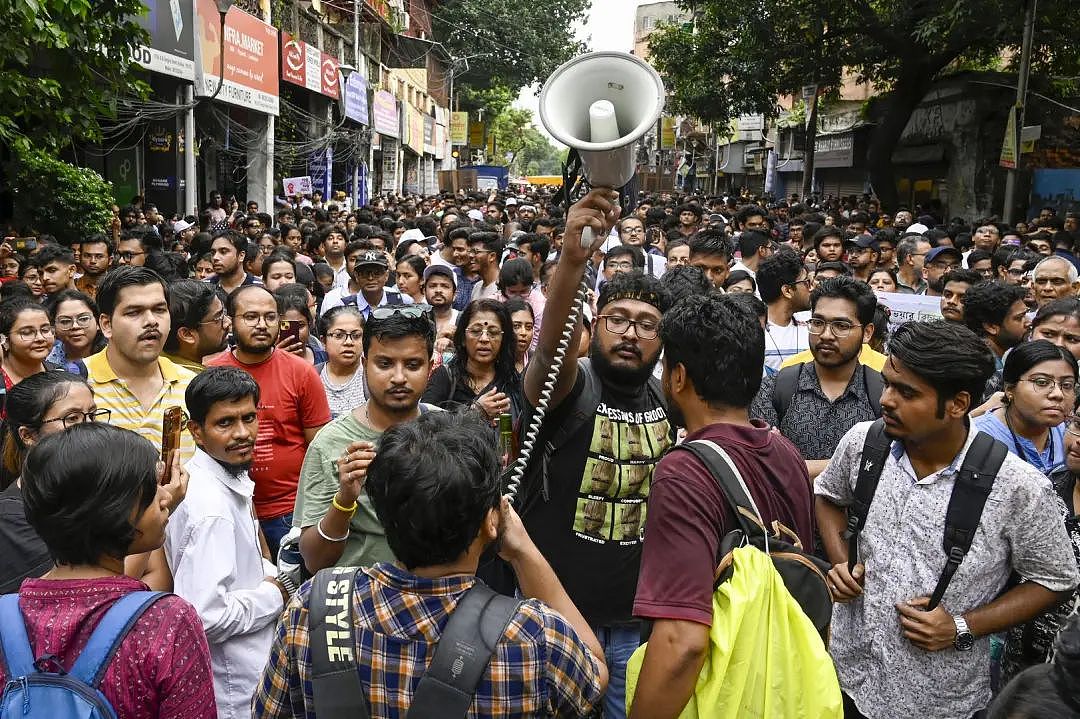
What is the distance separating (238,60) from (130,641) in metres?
17.8

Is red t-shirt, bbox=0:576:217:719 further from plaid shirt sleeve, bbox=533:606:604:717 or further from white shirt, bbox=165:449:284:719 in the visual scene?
plaid shirt sleeve, bbox=533:606:604:717

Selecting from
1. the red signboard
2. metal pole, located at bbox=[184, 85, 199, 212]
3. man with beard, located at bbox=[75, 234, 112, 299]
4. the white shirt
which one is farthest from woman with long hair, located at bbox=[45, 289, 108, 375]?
the red signboard

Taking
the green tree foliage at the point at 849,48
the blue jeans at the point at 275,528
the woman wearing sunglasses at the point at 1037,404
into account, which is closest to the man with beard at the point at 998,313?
the woman wearing sunglasses at the point at 1037,404

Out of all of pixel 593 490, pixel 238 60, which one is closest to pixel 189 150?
pixel 238 60

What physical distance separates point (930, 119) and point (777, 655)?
24518mm

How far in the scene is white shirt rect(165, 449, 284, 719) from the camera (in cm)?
278

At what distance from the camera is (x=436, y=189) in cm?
5206

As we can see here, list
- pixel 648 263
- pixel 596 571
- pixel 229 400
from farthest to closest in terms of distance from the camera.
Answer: pixel 648 263
pixel 229 400
pixel 596 571

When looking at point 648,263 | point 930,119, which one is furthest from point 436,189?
point 648,263

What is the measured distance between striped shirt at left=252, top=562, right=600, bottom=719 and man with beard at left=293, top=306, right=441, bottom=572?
705mm

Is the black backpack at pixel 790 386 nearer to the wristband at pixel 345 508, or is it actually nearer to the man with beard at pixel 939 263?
the wristband at pixel 345 508

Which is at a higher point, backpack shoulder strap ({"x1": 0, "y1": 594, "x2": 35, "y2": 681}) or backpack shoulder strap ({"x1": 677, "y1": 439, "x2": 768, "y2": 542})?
backpack shoulder strap ({"x1": 677, "y1": 439, "x2": 768, "y2": 542})

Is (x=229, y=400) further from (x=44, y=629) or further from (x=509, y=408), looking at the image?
(x=44, y=629)

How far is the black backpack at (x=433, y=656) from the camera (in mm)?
1785
